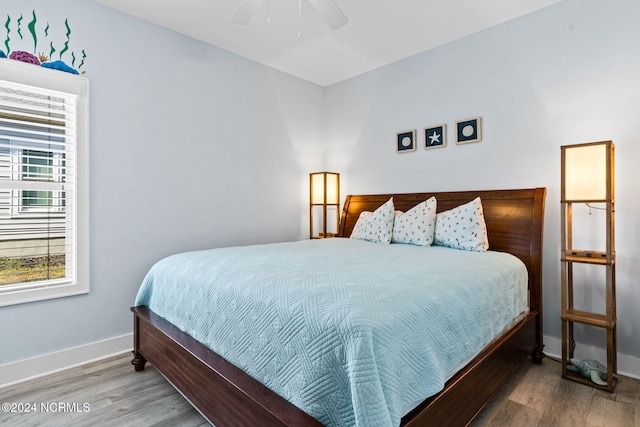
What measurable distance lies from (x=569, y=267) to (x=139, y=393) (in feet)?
9.45

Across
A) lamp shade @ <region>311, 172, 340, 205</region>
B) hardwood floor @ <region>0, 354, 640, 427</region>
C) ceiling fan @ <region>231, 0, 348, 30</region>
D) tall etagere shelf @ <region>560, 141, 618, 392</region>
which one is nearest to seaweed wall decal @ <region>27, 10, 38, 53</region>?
ceiling fan @ <region>231, 0, 348, 30</region>

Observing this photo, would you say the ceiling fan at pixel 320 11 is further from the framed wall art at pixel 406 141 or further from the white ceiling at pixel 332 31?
the framed wall art at pixel 406 141

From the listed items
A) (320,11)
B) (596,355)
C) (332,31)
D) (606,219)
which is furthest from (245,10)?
(596,355)

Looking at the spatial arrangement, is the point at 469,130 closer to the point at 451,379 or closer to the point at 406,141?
the point at 406,141

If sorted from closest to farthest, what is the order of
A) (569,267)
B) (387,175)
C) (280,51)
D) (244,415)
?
(244,415)
(569,267)
(280,51)
(387,175)

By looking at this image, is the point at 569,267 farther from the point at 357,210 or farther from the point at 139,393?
the point at 139,393

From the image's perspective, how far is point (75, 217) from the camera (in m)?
2.47

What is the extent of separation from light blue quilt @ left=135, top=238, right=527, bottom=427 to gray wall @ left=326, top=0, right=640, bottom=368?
86 centimetres

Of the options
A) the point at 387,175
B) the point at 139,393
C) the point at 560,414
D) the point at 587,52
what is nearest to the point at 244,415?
the point at 139,393

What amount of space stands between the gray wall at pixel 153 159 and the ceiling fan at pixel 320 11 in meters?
1.12

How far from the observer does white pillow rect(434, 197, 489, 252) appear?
2.55 m

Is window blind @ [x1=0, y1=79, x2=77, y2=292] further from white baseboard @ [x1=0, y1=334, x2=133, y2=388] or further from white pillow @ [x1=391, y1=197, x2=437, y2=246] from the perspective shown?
white pillow @ [x1=391, y1=197, x2=437, y2=246]

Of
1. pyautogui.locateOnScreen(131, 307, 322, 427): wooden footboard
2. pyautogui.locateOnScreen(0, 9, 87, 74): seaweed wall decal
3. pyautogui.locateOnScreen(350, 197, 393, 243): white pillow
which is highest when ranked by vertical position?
pyautogui.locateOnScreen(0, 9, 87, 74): seaweed wall decal

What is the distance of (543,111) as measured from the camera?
2.65 m
